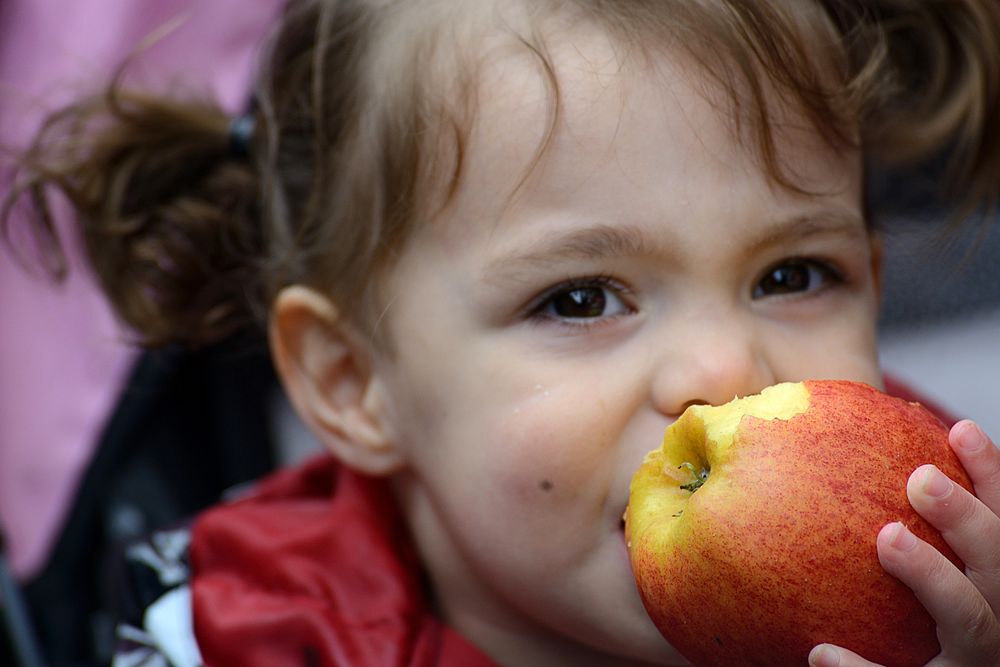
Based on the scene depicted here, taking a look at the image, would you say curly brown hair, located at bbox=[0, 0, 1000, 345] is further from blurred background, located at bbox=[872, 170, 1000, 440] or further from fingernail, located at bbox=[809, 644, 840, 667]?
fingernail, located at bbox=[809, 644, 840, 667]

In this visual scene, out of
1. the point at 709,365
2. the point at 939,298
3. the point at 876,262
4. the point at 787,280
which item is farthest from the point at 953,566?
the point at 939,298

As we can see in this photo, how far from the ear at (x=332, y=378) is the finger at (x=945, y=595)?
0.63 metres

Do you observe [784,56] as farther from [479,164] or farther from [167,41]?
[167,41]

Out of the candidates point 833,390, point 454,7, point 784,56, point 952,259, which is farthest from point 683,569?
point 952,259

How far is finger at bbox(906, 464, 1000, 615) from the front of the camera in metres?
0.87

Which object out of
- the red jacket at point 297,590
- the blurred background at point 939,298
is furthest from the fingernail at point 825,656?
the blurred background at point 939,298

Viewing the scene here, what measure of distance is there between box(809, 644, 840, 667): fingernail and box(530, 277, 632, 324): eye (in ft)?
1.24

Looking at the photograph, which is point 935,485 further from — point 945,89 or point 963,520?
point 945,89

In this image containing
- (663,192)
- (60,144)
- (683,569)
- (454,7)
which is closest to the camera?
(683,569)

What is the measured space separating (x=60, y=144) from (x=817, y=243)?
99 centimetres

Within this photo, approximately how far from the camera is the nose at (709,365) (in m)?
1.04

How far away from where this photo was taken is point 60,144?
1616 mm

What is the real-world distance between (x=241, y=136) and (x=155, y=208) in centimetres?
15

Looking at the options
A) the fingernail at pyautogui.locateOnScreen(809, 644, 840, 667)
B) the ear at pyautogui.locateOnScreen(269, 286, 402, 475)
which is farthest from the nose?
the ear at pyautogui.locateOnScreen(269, 286, 402, 475)
